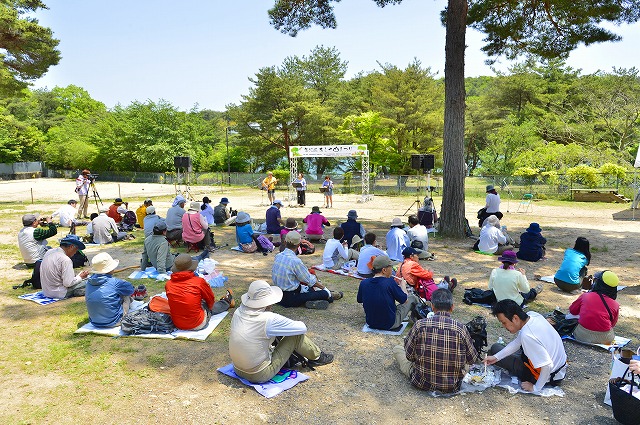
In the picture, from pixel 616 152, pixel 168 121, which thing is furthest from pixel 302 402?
pixel 168 121

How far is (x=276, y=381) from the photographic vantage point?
4293 millimetres

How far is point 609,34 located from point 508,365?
37.7 ft

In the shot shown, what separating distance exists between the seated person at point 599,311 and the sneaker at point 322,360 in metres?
2.98

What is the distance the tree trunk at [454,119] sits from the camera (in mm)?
11383

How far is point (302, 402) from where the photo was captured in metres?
4.01

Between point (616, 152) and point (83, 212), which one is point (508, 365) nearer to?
point (83, 212)

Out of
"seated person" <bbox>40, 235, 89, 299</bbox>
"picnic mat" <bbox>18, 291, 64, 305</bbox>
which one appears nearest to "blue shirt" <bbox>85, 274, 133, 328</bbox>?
"seated person" <bbox>40, 235, 89, 299</bbox>

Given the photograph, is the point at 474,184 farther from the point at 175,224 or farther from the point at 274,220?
the point at 175,224

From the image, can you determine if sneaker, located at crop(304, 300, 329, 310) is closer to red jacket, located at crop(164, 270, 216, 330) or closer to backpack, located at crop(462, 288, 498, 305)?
red jacket, located at crop(164, 270, 216, 330)

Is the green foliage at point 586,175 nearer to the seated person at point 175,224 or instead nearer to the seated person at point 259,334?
the seated person at point 175,224

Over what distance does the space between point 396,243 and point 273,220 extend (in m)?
4.24

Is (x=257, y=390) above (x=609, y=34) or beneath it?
beneath

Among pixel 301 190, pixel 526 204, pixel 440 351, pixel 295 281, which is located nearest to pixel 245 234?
pixel 295 281

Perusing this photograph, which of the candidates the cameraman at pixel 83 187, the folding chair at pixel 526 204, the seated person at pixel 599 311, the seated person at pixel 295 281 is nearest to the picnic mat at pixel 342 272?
the seated person at pixel 295 281
